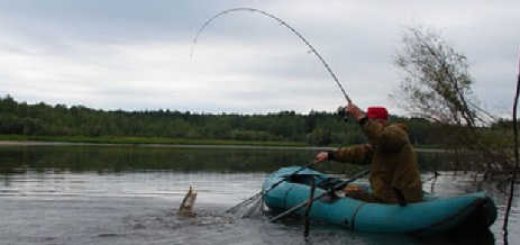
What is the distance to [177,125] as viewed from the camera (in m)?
118

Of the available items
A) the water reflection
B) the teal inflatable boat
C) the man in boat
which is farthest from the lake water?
the water reflection

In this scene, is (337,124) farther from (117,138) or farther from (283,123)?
(117,138)

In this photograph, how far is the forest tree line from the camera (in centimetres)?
9450

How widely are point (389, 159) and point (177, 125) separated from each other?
106m

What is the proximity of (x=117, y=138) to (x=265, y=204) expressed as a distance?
85.9 metres

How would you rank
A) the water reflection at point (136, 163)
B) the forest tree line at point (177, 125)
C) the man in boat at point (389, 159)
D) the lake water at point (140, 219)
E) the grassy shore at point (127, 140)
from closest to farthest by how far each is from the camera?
1. the man in boat at point (389, 159)
2. the lake water at point (140, 219)
3. the water reflection at point (136, 163)
4. the grassy shore at point (127, 140)
5. the forest tree line at point (177, 125)

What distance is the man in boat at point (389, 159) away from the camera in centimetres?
1210

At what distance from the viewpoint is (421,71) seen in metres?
29.0

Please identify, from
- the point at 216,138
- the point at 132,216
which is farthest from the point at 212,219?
the point at 216,138

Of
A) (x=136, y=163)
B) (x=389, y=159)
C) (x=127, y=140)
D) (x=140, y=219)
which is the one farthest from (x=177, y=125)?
(x=389, y=159)

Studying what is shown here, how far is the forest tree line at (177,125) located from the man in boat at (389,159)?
245 ft

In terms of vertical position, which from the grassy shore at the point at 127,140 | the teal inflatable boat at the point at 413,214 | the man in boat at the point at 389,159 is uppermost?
the man in boat at the point at 389,159

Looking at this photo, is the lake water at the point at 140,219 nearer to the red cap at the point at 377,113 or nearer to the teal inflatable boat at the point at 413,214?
the teal inflatable boat at the point at 413,214

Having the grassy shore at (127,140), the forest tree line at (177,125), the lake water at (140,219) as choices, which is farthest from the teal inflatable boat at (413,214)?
the grassy shore at (127,140)
